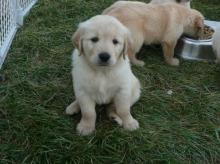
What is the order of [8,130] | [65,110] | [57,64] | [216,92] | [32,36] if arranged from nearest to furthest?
[8,130], [65,110], [216,92], [57,64], [32,36]

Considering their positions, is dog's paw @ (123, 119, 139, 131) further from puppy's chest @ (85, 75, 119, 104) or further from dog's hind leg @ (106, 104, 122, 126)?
puppy's chest @ (85, 75, 119, 104)

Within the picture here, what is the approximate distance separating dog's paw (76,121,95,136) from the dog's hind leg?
23 cm

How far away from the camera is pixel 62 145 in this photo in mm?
3332

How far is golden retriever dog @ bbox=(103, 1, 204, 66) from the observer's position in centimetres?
473

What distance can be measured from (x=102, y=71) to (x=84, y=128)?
1.57 feet

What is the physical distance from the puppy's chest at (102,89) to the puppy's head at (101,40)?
18 centimetres

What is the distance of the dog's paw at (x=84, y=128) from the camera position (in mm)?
3483

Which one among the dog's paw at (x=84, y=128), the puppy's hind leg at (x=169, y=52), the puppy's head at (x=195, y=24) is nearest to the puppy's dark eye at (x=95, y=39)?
the dog's paw at (x=84, y=128)

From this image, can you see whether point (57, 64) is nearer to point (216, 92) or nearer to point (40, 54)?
point (40, 54)

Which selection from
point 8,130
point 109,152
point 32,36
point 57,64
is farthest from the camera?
point 32,36

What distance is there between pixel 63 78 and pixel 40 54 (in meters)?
0.65

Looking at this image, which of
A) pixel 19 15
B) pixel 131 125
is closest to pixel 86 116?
pixel 131 125

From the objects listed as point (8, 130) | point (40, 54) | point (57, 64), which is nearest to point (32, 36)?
point (40, 54)

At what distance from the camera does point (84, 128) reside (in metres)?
3.51
